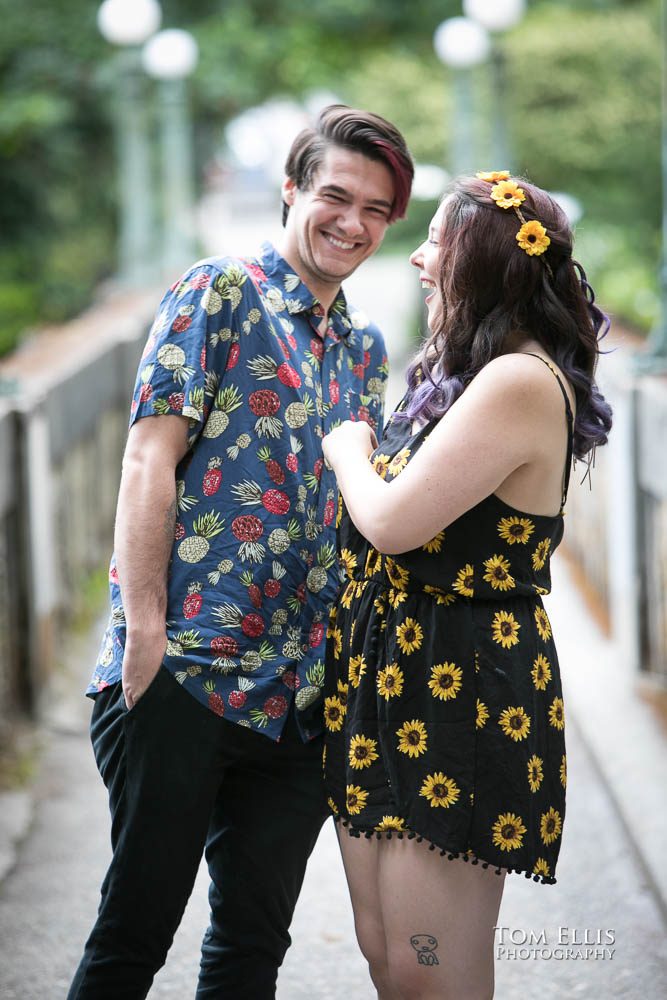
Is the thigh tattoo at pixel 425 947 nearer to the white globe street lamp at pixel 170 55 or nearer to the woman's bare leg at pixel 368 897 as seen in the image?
the woman's bare leg at pixel 368 897

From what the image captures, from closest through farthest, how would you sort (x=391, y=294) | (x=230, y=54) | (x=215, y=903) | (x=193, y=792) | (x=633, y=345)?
(x=193, y=792) < (x=215, y=903) < (x=633, y=345) < (x=230, y=54) < (x=391, y=294)

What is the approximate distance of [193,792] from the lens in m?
2.49

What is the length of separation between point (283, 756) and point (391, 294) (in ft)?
91.3

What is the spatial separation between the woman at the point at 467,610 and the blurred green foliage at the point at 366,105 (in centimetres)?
1340

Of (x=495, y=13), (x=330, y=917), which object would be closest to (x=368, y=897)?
(x=330, y=917)

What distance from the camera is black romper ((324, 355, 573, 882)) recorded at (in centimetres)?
234

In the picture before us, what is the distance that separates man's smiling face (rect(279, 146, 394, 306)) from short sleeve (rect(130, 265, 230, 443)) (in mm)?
290

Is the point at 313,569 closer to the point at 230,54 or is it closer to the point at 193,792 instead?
the point at 193,792

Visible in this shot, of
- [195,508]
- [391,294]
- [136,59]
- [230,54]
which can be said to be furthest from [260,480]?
[391,294]

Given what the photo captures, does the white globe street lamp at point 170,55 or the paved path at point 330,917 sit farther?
the white globe street lamp at point 170,55

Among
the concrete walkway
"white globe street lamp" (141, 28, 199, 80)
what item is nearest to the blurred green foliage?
"white globe street lamp" (141, 28, 199, 80)

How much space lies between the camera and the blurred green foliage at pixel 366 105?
17562 millimetres

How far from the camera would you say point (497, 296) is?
2.34 meters


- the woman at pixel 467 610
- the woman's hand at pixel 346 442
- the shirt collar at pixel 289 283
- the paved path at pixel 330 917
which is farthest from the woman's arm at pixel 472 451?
the paved path at pixel 330 917
